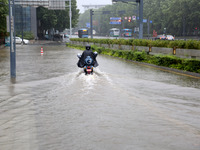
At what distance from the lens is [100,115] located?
8.63 metres

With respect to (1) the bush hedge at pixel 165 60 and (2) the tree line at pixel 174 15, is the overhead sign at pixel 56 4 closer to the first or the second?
(2) the tree line at pixel 174 15

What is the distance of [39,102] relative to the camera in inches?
418

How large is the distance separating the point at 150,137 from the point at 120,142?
656mm

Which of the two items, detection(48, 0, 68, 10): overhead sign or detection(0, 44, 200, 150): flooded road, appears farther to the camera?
detection(48, 0, 68, 10): overhead sign

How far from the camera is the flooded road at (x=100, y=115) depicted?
645 centimetres

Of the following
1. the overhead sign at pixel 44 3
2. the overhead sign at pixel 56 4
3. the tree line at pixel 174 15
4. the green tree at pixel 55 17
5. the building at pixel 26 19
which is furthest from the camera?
the building at pixel 26 19


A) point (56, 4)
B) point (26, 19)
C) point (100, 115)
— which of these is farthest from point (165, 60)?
point (26, 19)

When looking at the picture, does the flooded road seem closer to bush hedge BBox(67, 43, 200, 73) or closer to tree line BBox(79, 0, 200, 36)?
bush hedge BBox(67, 43, 200, 73)

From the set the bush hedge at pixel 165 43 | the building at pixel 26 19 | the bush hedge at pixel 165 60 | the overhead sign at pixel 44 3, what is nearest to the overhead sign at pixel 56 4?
the overhead sign at pixel 44 3

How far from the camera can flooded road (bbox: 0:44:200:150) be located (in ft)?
21.1

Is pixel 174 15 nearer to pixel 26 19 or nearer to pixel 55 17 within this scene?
pixel 55 17

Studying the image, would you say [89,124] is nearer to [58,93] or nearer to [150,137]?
[150,137]

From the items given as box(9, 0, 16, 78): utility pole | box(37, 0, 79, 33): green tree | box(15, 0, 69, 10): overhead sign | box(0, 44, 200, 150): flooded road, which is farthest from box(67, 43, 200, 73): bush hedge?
box(37, 0, 79, 33): green tree

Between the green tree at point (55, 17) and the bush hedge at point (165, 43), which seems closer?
the bush hedge at point (165, 43)
